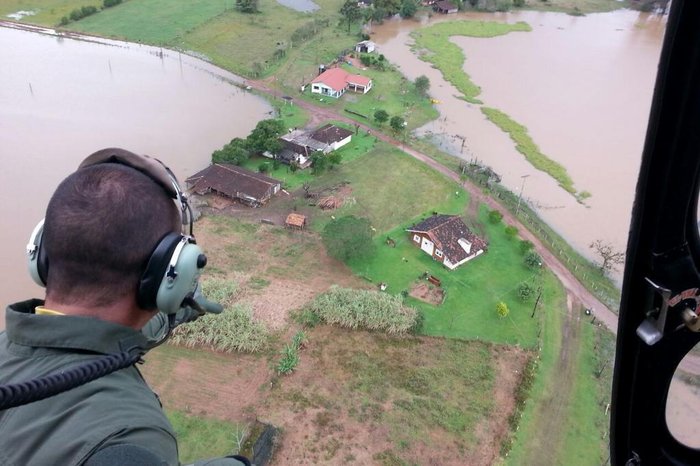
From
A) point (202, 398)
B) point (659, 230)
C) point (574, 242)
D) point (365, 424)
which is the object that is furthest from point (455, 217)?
point (659, 230)

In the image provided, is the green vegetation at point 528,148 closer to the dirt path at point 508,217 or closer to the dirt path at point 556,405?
the dirt path at point 508,217

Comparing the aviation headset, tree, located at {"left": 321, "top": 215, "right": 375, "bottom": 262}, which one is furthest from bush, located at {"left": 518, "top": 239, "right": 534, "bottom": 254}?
the aviation headset

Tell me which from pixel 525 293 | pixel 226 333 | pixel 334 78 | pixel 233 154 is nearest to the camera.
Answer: pixel 226 333

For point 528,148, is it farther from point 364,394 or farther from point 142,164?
point 142,164

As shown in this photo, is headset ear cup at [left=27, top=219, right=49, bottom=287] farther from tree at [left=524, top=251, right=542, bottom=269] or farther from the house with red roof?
the house with red roof

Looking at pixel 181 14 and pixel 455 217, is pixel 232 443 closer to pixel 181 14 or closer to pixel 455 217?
pixel 455 217

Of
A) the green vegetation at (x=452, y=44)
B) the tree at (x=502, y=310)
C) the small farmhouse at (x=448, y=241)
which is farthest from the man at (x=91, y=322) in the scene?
the green vegetation at (x=452, y=44)

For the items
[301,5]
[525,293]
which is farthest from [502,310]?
[301,5]
